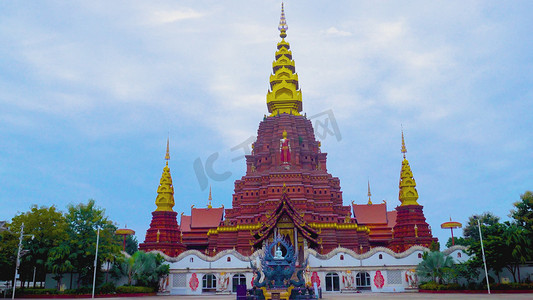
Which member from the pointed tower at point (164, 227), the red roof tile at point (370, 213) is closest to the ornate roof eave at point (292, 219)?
the pointed tower at point (164, 227)

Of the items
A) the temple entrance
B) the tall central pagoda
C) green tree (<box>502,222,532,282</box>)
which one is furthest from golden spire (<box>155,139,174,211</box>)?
green tree (<box>502,222,532,282</box>)

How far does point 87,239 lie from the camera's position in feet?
112

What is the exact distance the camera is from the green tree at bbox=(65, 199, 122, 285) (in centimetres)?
3388

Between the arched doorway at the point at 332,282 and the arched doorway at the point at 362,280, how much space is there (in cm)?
173

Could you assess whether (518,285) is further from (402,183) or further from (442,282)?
(402,183)

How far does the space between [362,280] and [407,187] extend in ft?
61.0

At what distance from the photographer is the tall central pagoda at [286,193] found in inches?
1682

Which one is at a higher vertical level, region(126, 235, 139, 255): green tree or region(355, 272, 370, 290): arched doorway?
region(126, 235, 139, 255): green tree

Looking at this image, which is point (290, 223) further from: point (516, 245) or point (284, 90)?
point (284, 90)

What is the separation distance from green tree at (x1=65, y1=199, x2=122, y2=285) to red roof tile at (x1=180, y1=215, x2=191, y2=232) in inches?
827

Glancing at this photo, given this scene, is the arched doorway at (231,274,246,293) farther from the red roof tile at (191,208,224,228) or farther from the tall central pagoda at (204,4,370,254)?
the red roof tile at (191,208,224,228)

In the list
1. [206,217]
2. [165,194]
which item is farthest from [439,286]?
[165,194]

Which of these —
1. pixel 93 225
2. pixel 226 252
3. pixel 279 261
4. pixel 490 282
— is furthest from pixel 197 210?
pixel 490 282

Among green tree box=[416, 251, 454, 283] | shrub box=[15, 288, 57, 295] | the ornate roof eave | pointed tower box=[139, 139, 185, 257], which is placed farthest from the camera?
pointed tower box=[139, 139, 185, 257]
